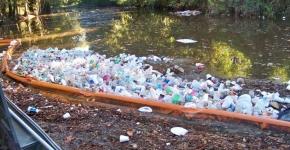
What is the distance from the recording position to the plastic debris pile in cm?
314

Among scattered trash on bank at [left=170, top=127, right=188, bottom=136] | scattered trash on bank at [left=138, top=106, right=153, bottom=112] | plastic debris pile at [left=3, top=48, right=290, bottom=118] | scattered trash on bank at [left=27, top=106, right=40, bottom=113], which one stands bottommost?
scattered trash on bank at [left=27, top=106, right=40, bottom=113]

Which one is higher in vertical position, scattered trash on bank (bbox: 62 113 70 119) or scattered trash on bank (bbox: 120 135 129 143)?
scattered trash on bank (bbox: 120 135 129 143)

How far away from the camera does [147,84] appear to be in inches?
157

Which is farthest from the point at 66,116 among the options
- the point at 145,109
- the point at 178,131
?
the point at 178,131

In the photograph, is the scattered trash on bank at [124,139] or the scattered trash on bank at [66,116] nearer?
the scattered trash on bank at [124,139]

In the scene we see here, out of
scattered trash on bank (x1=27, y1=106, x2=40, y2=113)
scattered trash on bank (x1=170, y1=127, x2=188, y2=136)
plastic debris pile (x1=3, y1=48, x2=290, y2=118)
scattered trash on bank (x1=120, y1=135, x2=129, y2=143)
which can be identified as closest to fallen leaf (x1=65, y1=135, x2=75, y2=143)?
scattered trash on bank (x1=120, y1=135, x2=129, y2=143)

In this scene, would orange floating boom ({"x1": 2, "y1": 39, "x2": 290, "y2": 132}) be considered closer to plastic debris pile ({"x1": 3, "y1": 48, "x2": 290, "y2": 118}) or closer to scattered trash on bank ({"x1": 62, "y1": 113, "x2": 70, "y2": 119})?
plastic debris pile ({"x1": 3, "y1": 48, "x2": 290, "y2": 118})

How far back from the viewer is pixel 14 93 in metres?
3.87

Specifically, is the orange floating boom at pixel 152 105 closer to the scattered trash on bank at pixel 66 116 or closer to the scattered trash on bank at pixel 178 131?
the scattered trash on bank at pixel 178 131

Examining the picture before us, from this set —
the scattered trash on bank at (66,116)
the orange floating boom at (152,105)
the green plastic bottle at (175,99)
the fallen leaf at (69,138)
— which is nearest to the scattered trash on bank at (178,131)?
the orange floating boom at (152,105)

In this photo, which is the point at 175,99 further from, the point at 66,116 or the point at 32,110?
the point at 32,110

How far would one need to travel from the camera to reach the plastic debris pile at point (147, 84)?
10.3 feet

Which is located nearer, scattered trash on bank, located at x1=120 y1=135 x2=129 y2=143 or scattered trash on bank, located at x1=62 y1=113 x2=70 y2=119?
scattered trash on bank, located at x1=120 y1=135 x2=129 y2=143

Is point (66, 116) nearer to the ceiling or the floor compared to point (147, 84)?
nearer to the floor
